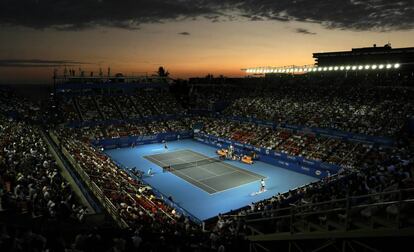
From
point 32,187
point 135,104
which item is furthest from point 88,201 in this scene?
point 135,104

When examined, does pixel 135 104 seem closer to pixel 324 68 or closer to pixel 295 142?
pixel 295 142

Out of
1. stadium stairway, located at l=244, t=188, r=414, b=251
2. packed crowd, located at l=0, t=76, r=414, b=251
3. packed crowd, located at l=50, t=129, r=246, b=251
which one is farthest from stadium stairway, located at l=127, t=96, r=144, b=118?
stadium stairway, located at l=244, t=188, r=414, b=251

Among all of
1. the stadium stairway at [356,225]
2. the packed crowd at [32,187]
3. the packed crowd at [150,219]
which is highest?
the stadium stairway at [356,225]

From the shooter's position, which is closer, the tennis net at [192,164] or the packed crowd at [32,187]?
the packed crowd at [32,187]

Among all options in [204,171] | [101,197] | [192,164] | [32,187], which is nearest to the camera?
[32,187]

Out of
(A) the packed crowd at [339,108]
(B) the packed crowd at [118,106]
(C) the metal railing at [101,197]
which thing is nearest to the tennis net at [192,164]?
(A) the packed crowd at [339,108]

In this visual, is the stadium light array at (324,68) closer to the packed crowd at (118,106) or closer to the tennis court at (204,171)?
the packed crowd at (118,106)
